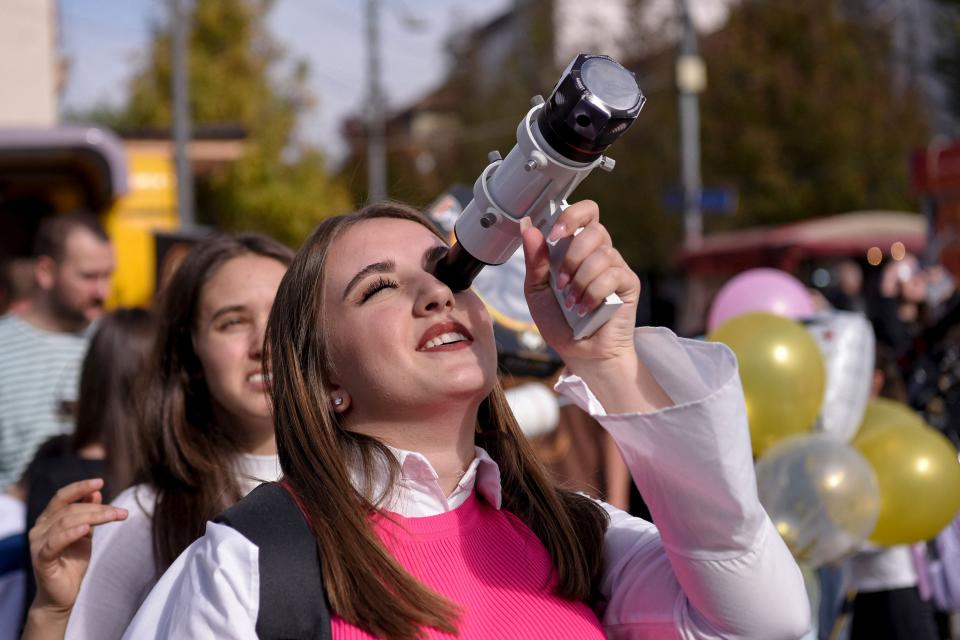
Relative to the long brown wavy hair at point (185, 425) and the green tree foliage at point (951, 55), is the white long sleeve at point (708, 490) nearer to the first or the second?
the long brown wavy hair at point (185, 425)

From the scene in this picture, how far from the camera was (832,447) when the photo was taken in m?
3.38

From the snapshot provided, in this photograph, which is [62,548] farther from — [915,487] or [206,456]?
[915,487]

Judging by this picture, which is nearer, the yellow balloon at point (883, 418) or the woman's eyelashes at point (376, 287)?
the woman's eyelashes at point (376, 287)

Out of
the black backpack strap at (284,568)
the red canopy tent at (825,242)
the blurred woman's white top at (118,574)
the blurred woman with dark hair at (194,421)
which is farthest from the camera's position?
the red canopy tent at (825,242)

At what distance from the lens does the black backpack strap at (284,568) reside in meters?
1.65

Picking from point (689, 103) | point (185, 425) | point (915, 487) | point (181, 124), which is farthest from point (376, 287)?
point (689, 103)

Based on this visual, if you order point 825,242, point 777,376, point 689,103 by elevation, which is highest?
point 689,103

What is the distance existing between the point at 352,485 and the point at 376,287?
12.1 inches

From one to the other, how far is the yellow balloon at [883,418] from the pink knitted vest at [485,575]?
2255 millimetres

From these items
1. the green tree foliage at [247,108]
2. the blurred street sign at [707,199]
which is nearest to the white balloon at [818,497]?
Result: the blurred street sign at [707,199]

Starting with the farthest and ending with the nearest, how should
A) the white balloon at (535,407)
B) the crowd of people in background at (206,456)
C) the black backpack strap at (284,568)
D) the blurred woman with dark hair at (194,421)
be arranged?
the white balloon at (535,407)
the blurred woman with dark hair at (194,421)
the crowd of people in background at (206,456)
the black backpack strap at (284,568)

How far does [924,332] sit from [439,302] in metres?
3.76

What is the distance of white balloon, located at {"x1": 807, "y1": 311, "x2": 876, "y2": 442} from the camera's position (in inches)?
151

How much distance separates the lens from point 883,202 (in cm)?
2403
